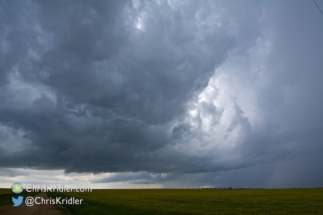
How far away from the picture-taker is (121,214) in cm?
2888

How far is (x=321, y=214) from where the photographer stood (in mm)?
29219

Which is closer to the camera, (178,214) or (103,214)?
(103,214)

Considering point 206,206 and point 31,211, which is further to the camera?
point 206,206

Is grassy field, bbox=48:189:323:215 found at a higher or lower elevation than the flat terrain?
lower

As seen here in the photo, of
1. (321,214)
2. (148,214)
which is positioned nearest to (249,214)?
(321,214)

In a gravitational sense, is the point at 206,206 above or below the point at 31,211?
below

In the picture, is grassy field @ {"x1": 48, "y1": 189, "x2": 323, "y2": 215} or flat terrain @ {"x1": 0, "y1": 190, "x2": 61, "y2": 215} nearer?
flat terrain @ {"x1": 0, "y1": 190, "x2": 61, "y2": 215}

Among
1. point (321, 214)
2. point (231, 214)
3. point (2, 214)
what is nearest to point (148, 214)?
point (231, 214)

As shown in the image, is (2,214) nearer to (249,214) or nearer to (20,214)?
(20,214)

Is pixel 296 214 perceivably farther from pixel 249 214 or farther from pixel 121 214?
pixel 121 214

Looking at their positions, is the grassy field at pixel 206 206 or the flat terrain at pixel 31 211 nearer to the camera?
the flat terrain at pixel 31 211

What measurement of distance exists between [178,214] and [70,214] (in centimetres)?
1283

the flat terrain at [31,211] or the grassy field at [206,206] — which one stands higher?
the flat terrain at [31,211]

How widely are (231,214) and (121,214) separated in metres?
13.5
